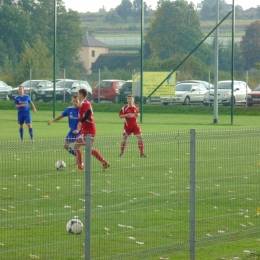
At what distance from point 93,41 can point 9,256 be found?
96.6 meters

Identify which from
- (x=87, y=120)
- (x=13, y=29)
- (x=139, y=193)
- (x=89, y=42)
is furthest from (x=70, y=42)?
(x=139, y=193)

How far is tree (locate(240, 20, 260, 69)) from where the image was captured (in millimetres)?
92125

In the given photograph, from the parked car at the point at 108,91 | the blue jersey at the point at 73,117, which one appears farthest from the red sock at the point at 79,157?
the parked car at the point at 108,91

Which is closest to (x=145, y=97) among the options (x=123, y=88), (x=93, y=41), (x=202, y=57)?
(x=123, y=88)

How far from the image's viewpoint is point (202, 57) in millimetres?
79688

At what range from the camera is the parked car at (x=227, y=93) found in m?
48.4

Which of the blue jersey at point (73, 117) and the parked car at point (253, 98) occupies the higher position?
the blue jersey at point (73, 117)

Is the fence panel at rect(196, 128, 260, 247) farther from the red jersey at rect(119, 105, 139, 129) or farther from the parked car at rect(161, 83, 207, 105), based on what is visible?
the parked car at rect(161, 83, 207, 105)

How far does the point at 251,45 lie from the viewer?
97.4 m

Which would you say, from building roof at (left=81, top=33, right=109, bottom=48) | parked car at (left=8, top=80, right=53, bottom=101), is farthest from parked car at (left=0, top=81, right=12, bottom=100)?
building roof at (left=81, top=33, right=109, bottom=48)

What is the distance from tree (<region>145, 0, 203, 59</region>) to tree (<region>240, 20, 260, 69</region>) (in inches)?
270

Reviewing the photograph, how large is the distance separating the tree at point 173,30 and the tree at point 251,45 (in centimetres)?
687

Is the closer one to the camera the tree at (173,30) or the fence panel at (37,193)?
the fence panel at (37,193)

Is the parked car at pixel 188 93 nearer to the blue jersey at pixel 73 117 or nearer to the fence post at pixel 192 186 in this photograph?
the blue jersey at pixel 73 117
